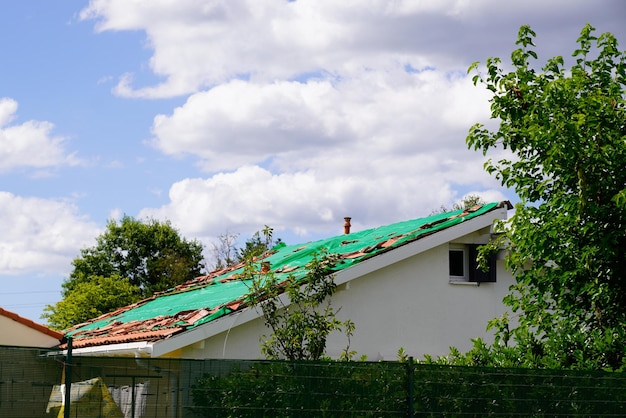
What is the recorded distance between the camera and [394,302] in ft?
55.5

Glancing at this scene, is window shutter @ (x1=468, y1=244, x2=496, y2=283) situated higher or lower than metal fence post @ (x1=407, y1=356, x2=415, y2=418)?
higher

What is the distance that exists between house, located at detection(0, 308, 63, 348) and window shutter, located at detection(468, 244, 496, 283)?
753 cm

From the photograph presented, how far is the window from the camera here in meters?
17.7

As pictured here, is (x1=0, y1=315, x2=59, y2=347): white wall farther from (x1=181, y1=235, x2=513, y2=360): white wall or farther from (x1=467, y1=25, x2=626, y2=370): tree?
(x1=467, y1=25, x2=626, y2=370): tree

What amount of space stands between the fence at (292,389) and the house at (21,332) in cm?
683

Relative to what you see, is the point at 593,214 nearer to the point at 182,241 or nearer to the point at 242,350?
the point at 242,350

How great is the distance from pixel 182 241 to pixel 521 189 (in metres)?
40.7

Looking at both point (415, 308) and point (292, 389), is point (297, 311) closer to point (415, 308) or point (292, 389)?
point (415, 308)

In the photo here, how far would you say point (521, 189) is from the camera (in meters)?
13.7

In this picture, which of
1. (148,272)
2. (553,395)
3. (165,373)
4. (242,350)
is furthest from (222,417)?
(148,272)

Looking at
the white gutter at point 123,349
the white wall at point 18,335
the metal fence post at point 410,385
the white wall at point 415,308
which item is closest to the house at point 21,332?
the white wall at point 18,335

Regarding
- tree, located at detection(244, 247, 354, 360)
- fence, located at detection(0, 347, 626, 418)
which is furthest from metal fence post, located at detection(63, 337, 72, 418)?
tree, located at detection(244, 247, 354, 360)

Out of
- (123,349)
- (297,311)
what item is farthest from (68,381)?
(123,349)

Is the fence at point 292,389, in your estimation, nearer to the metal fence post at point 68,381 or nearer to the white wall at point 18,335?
the metal fence post at point 68,381
